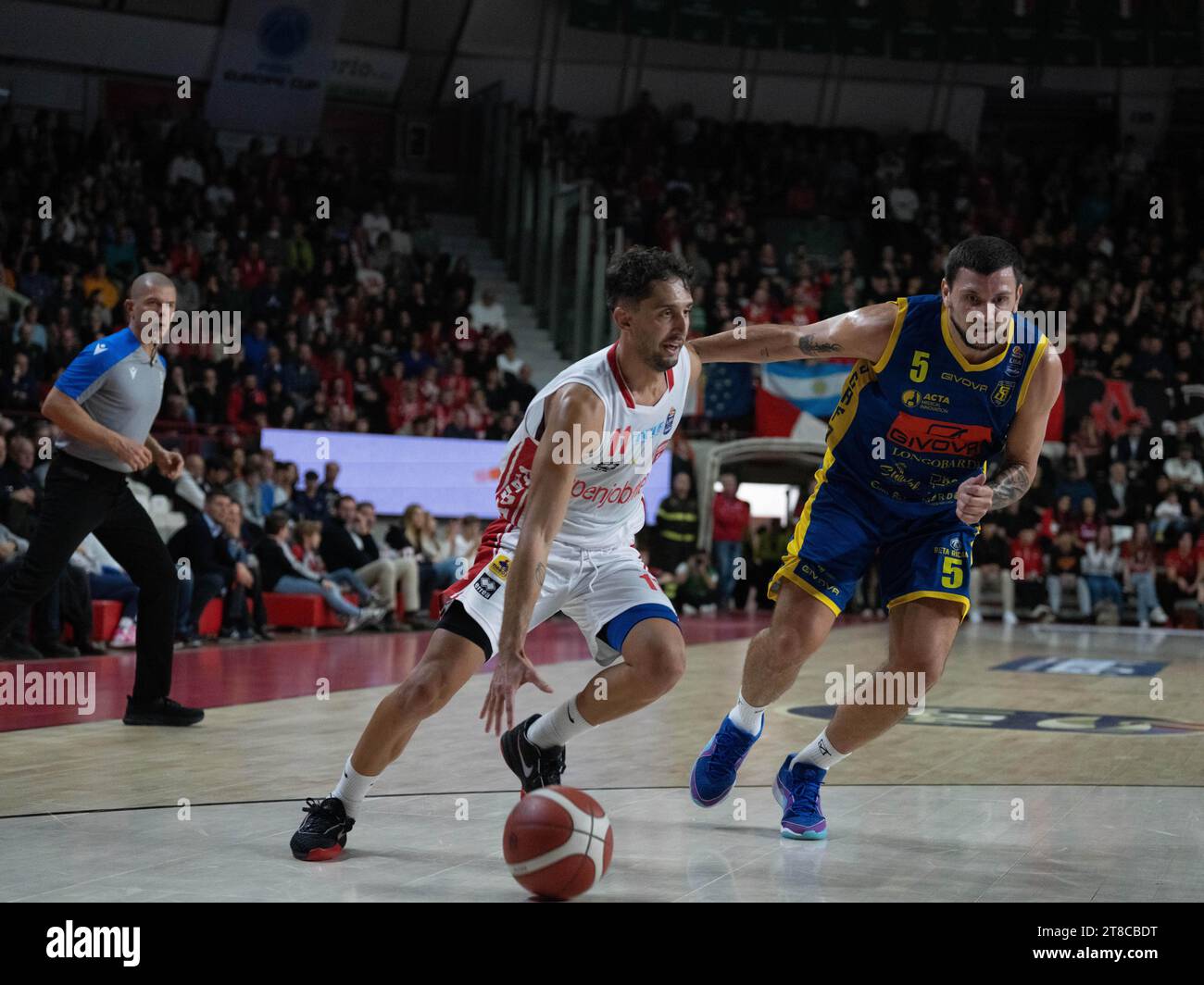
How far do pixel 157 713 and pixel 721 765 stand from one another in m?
3.14

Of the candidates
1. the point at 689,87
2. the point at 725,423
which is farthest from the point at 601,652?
the point at 689,87

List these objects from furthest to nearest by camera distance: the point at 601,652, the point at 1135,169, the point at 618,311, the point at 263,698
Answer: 1. the point at 1135,169
2. the point at 263,698
3. the point at 601,652
4. the point at 618,311

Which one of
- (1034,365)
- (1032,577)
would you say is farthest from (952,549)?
(1032,577)

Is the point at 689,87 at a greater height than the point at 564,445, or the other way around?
the point at 689,87

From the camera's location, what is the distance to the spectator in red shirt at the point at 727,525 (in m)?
17.3

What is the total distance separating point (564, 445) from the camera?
12.8ft

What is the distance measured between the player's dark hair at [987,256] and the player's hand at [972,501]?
27.4 inches

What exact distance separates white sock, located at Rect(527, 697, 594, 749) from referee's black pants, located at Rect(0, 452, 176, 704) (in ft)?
8.46

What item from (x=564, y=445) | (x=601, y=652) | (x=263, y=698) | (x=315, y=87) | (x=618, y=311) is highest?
Result: (x=315, y=87)

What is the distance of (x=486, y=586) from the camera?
13.8 ft

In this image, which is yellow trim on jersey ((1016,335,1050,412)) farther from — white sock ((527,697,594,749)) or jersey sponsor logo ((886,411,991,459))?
white sock ((527,697,594,749))

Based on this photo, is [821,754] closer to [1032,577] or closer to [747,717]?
[747,717]

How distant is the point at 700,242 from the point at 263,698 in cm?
1482
